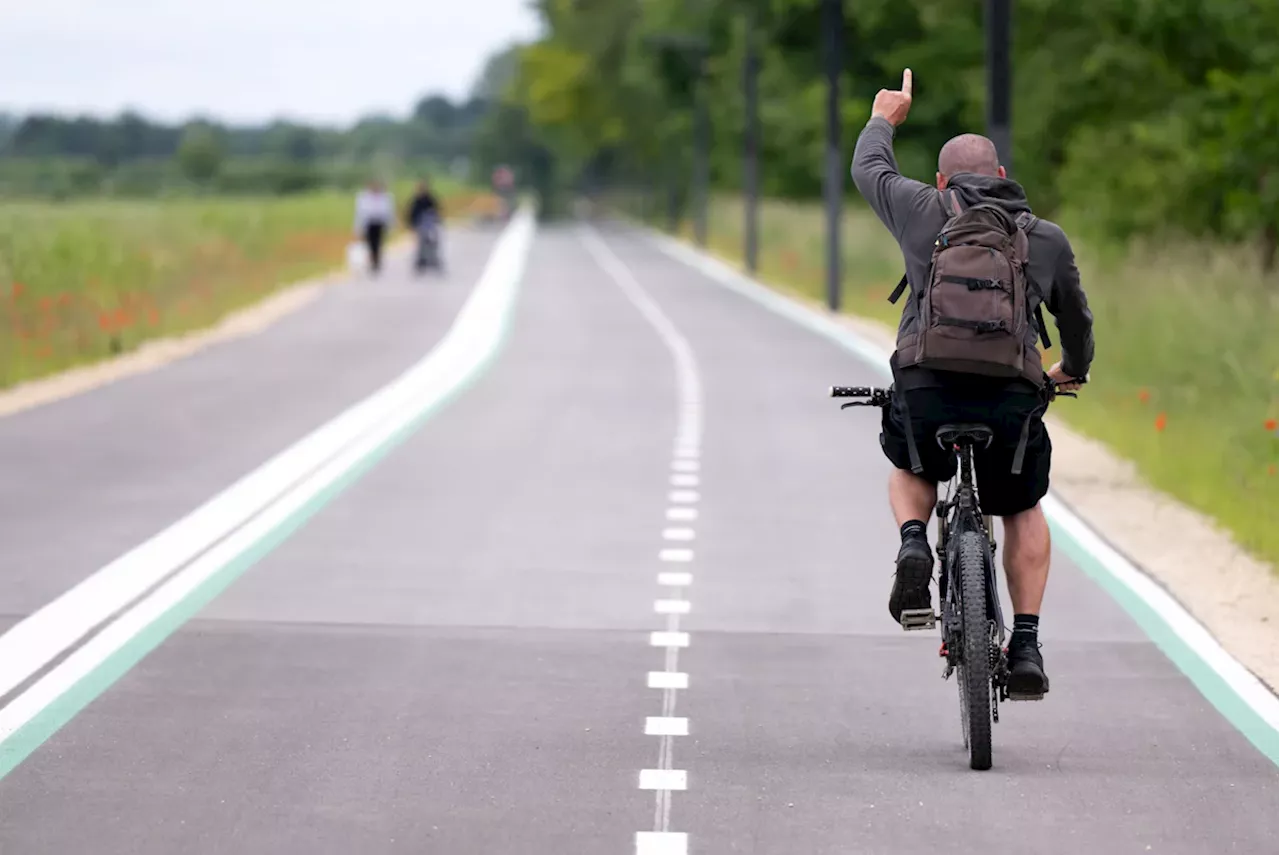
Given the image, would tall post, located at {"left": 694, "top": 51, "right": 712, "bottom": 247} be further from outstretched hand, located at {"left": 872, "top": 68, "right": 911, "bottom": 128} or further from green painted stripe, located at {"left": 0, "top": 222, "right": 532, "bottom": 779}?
outstretched hand, located at {"left": 872, "top": 68, "right": 911, "bottom": 128}

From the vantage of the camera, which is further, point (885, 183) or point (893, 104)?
point (893, 104)

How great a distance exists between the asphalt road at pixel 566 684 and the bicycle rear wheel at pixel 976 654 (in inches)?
4.7

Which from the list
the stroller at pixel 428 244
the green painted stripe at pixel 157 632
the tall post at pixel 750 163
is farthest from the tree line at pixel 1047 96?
the green painted stripe at pixel 157 632

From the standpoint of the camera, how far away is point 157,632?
9.45 m

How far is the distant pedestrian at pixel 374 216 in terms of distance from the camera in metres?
45.5

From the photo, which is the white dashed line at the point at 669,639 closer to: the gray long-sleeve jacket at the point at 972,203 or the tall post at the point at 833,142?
the gray long-sleeve jacket at the point at 972,203

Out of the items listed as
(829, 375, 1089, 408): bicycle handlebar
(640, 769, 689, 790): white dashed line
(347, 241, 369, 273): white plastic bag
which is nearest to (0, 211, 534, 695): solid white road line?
(640, 769, 689, 790): white dashed line

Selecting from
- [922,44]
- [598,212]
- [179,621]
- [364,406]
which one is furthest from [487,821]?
[598,212]

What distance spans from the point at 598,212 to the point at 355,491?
12966 centimetres

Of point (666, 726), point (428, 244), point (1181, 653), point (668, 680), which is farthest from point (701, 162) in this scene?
point (666, 726)

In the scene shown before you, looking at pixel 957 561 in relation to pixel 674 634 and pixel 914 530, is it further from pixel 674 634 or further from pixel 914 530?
pixel 674 634

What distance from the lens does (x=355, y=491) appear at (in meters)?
14.0

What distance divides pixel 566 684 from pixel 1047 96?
122 ft

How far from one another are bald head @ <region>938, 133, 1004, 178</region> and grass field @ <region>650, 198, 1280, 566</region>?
4785 mm
